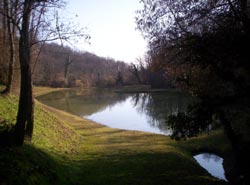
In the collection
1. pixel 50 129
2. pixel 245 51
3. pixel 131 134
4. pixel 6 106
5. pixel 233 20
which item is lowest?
pixel 131 134

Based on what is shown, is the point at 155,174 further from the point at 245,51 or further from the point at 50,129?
the point at 50,129

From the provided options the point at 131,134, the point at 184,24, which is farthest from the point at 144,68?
the point at 184,24

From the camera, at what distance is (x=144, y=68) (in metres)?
91.8

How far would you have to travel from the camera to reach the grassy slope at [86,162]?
354 inches

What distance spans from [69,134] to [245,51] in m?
12.7

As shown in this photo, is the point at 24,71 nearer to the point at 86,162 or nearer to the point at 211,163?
the point at 86,162

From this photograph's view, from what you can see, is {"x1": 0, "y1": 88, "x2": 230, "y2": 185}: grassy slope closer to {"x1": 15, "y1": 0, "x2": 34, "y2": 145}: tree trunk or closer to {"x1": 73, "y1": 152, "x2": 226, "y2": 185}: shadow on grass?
{"x1": 73, "y1": 152, "x2": 226, "y2": 185}: shadow on grass

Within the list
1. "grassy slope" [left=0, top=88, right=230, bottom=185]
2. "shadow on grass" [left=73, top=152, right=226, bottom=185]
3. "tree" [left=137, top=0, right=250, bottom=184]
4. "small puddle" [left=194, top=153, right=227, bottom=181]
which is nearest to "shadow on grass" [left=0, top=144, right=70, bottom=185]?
"grassy slope" [left=0, top=88, right=230, bottom=185]

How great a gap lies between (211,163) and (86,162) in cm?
710

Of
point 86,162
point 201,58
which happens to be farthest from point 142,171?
point 201,58

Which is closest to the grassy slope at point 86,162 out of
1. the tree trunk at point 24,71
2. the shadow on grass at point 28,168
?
the shadow on grass at point 28,168

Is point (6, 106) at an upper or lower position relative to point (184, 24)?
lower

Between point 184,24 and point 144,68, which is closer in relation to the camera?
point 184,24

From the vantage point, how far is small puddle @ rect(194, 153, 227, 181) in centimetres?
1633
